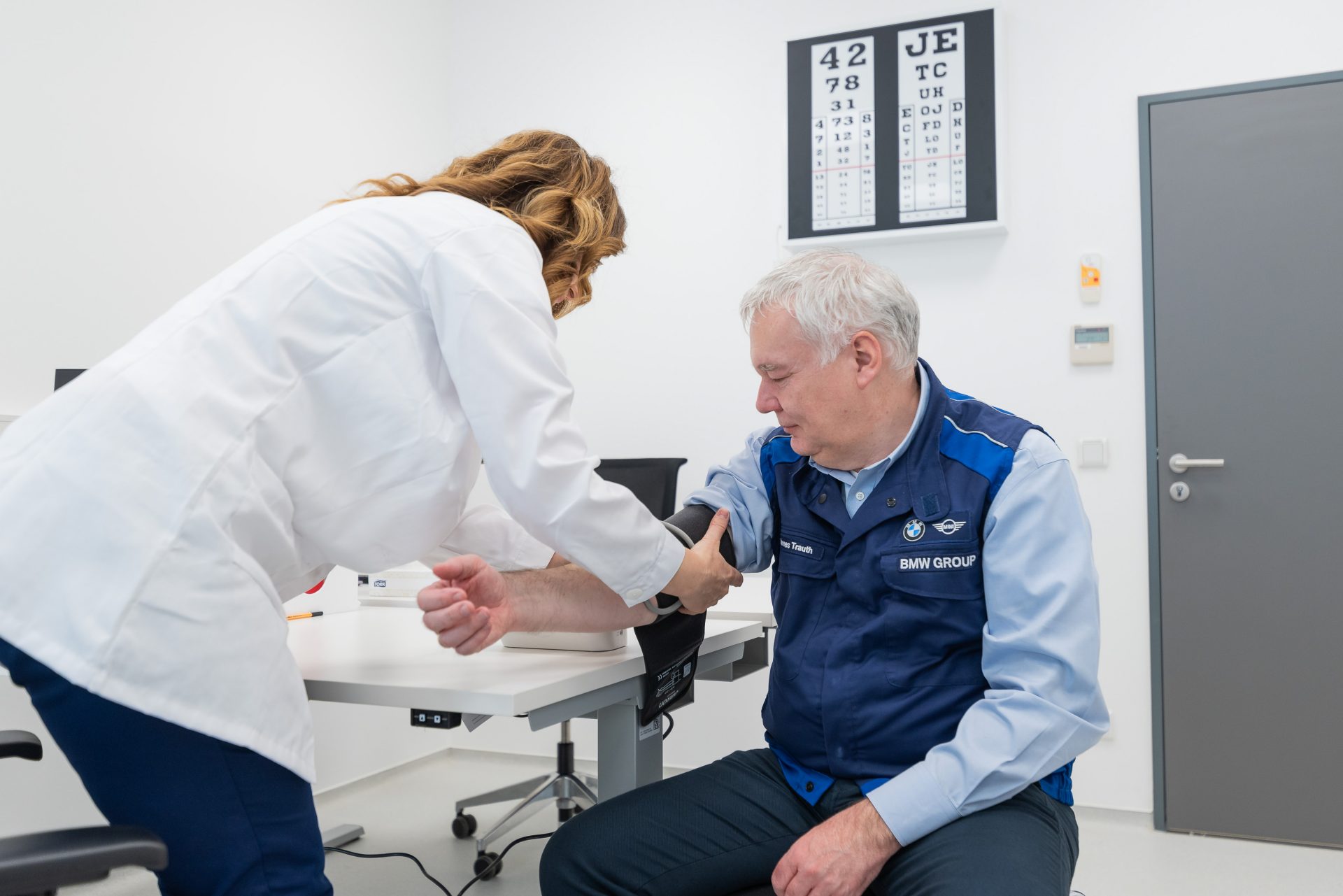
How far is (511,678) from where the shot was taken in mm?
1313

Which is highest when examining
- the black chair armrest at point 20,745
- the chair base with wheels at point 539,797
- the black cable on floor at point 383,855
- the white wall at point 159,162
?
the white wall at point 159,162

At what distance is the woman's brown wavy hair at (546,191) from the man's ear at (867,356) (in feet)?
1.25

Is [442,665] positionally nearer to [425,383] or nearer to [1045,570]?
[425,383]

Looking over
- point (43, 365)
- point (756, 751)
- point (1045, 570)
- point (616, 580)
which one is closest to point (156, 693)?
point (616, 580)

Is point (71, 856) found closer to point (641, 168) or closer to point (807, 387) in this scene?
point (807, 387)

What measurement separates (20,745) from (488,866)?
1.59 m

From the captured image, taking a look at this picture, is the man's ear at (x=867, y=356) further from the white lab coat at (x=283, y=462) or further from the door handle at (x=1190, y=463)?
the door handle at (x=1190, y=463)

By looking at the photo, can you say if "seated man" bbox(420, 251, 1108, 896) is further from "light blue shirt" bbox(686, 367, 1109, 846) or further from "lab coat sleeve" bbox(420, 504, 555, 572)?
"lab coat sleeve" bbox(420, 504, 555, 572)

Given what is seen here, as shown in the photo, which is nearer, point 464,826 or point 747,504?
point 747,504

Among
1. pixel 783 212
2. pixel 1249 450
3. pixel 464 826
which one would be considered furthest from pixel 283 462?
pixel 1249 450

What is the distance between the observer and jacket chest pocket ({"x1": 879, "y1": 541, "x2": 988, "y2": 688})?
1404 millimetres

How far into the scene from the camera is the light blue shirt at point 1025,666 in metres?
1.27

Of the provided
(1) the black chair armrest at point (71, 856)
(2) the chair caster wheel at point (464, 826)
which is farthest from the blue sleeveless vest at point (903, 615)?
(2) the chair caster wheel at point (464, 826)

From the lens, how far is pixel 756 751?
1.59 metres
